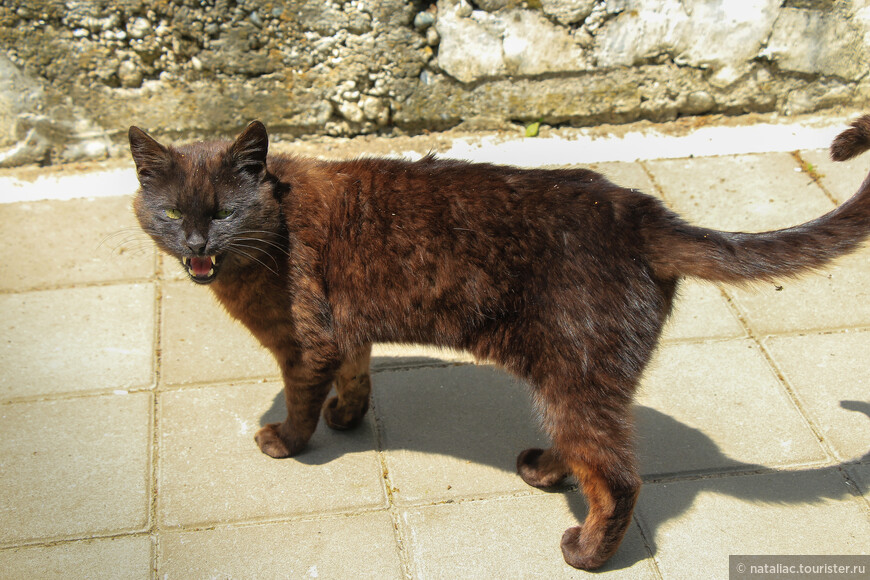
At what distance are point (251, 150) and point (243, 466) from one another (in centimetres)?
133

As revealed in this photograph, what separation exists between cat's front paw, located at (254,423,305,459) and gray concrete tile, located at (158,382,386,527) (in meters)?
0.04

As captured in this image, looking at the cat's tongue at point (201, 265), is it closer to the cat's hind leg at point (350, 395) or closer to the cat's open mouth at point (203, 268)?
the cat's open mouth at point (203, 268)

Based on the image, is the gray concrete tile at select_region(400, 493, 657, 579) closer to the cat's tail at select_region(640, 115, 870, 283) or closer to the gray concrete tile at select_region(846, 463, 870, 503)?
the gray concrete tile at select_region(846, 463, 870, 503)

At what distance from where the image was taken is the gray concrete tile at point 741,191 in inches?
174

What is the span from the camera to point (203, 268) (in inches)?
113

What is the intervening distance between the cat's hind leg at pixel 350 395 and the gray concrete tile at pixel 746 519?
1.24 metres

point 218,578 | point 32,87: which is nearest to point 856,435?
point 218,578

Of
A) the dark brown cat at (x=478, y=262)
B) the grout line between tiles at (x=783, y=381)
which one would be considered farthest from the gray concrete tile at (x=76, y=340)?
the grout line between tiles at (x=783, y=381)

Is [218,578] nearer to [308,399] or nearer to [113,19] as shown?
[308,399]

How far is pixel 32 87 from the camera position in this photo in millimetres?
4676

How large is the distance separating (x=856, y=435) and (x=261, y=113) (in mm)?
3777

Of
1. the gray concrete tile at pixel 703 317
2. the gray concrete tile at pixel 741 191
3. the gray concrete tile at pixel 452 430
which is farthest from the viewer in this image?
the gray concrete tile at pixel 741 191

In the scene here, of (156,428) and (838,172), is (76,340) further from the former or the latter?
(838,172)

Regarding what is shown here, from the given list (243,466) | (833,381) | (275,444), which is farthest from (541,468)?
(833,381)
